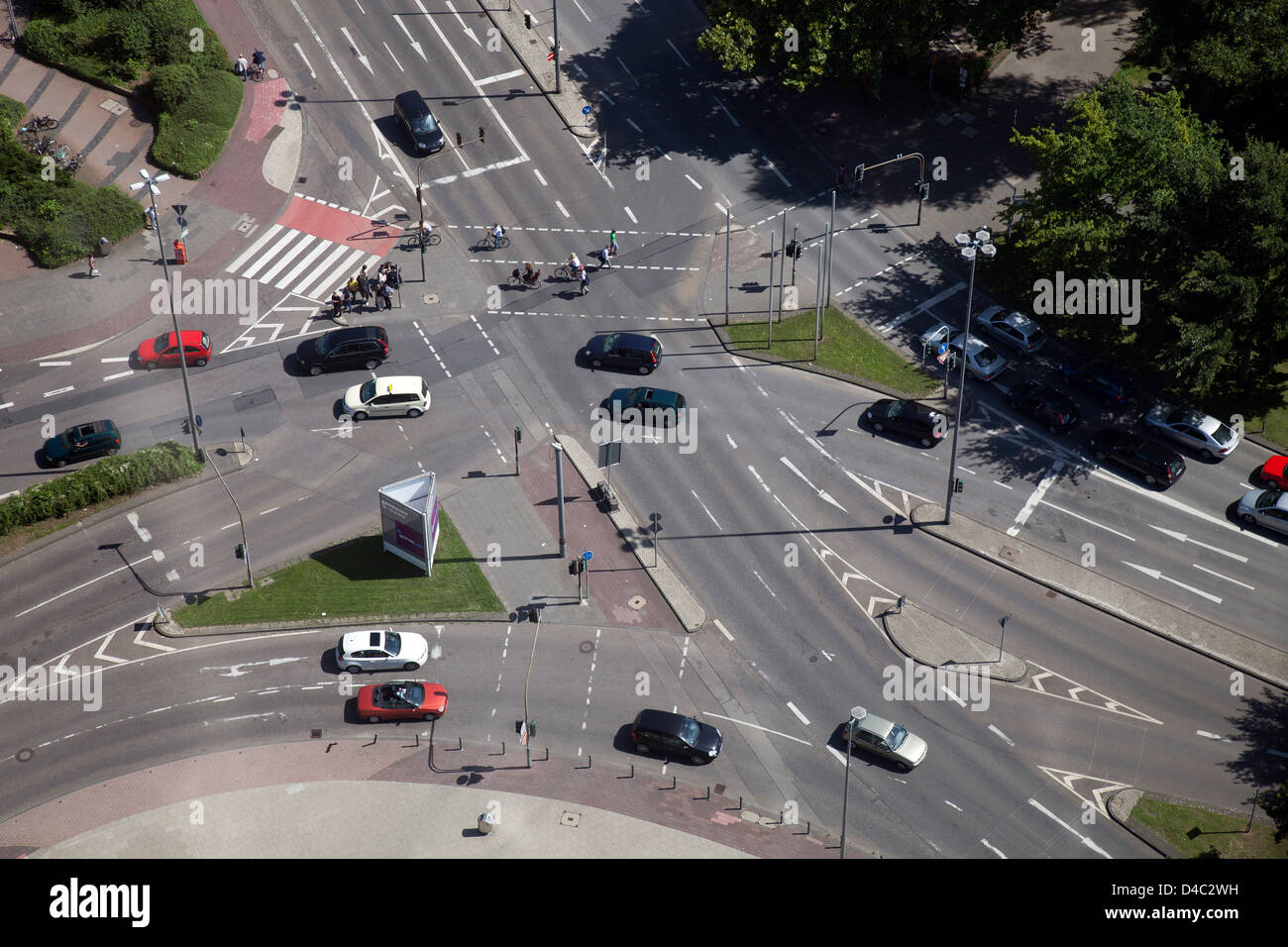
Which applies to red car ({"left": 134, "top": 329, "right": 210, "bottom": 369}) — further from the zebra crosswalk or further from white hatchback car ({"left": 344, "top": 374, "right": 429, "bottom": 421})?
white hatchback car ({"left": 344, "top": 374, "right": 429, "bottom": 421})

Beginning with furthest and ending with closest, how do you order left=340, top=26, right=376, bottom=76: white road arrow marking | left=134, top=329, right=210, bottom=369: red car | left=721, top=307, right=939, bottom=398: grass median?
1. left=340, top=26, right=376, bottom=76: white road arrow marking
2. left=721, top=307, right=939, bottom=398: grass median
3. left=134, top=329, right=210, bottom=369: red car

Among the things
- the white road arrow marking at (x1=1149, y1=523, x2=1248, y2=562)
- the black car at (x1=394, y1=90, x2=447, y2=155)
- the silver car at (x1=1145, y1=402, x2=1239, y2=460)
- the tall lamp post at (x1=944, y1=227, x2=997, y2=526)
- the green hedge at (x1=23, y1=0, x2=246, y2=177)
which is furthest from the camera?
the green hedge at (x1=23, y1=0, x2=246, y2=177)

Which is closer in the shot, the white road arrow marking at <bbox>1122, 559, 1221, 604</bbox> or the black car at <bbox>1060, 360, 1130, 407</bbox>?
the white road arrow marking at <bbox>1122, 559, 1221, 604</bbox>

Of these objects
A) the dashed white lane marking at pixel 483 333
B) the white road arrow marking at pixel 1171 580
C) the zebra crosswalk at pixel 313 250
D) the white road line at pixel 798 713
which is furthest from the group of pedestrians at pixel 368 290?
the white road arrow marking at pixel 1171 580

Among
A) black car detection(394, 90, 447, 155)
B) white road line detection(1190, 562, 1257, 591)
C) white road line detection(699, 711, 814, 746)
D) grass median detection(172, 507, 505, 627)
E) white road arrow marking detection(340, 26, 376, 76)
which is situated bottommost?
white road line detection(699, 711, 814, 746)

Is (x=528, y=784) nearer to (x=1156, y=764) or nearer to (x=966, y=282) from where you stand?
(x=1156, y=764)

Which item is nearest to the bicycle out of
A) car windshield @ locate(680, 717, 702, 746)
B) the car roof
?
the car roof

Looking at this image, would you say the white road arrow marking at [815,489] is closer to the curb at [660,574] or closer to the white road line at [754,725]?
the curb at [660,574]

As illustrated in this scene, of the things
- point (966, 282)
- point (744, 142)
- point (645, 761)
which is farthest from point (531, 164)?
point (645, 761)
